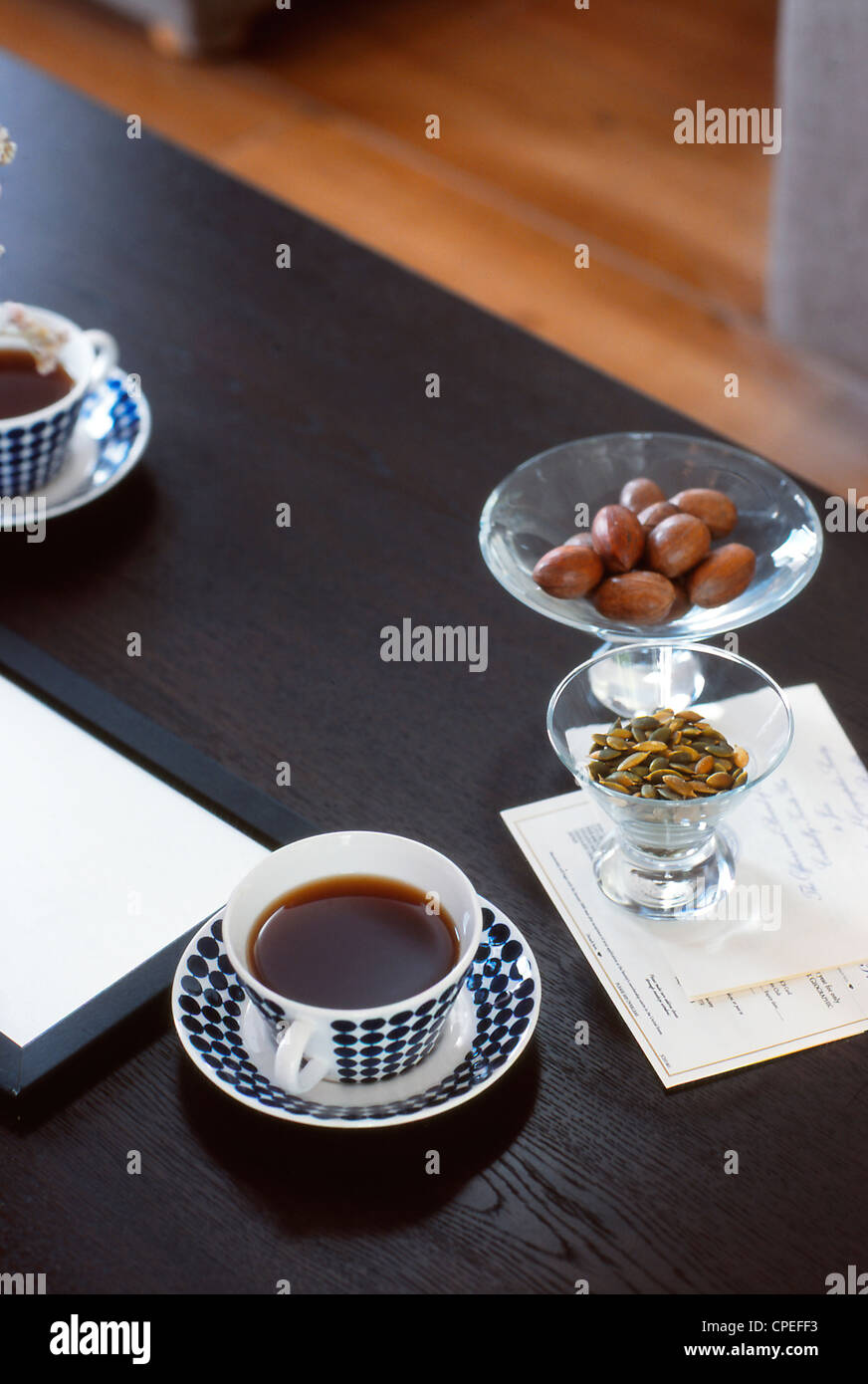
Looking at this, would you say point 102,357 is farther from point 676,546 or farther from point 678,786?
point 678,786

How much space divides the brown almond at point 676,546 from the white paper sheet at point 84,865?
1.04ft

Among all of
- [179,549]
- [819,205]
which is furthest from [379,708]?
[819,205]

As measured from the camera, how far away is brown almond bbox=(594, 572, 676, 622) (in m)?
0.94

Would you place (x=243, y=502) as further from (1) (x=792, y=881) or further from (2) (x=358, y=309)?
(1) (x=792, y=881)

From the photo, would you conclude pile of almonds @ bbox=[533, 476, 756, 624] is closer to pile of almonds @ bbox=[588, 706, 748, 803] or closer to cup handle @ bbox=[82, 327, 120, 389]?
pile of almonds @ bbox=[588, 706, 748, 803]

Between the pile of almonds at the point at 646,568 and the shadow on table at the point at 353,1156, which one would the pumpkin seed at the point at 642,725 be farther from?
the shadow on table at the point at 353,1156

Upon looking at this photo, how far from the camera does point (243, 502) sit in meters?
1.15

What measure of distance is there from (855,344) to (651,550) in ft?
4.55

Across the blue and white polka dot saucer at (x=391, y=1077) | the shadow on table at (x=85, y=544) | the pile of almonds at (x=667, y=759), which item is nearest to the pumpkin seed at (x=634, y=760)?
the pile of almonds at (x=667, y=759)

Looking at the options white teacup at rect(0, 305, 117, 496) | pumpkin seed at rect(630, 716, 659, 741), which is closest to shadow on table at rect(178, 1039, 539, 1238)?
pumpkin seed at rect(630, 716, 659, 741)

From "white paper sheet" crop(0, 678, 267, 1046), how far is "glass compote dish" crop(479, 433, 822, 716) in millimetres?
254

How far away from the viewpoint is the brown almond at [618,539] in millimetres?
956

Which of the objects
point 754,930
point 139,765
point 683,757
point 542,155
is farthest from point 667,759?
point 542,155

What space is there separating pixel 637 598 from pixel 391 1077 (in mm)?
352
